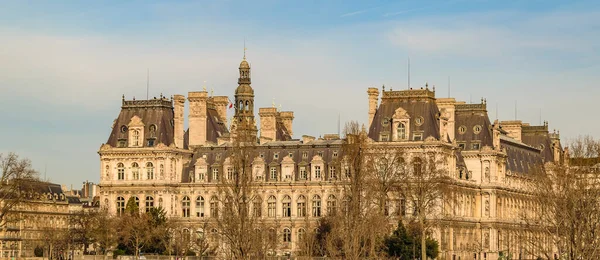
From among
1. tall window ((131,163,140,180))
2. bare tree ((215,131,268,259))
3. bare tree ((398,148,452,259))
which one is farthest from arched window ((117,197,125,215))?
bare tree ((215,131,268,259))

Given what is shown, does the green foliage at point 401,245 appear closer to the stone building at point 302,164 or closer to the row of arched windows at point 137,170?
the stone building at point 302,164

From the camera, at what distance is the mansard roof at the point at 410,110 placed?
478 ft

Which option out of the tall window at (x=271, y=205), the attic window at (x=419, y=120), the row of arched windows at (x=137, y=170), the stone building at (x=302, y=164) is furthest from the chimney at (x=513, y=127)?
the row of arched windows at (x=137, y=170)

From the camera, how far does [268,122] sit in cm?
16275

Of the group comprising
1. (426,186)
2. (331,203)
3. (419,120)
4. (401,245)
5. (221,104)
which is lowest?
(401,245)

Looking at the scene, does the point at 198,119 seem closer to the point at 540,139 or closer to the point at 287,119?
the point at 287,119

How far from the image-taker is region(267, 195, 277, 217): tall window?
499ft

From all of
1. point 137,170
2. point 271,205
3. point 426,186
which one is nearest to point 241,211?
point 426,186

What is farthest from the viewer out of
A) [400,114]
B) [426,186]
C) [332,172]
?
→ [332,172]

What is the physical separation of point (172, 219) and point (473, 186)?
104ft

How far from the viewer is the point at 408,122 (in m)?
146

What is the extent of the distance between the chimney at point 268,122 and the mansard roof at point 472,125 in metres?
20.5

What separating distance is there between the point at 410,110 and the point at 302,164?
12771 millimetres

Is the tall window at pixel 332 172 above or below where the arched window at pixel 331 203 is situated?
above
